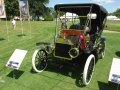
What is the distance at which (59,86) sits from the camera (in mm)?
7207

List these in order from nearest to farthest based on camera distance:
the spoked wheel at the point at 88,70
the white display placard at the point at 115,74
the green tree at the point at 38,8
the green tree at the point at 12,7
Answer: the white display placard at the point at 115,74 < the spoked wheel at the point at 88,70 < the green tree at the point at 12,7 < the green tree at the point at 38,8

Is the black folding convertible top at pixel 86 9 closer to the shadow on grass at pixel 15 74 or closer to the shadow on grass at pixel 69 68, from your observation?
the shadow on grass at pixel 69 68

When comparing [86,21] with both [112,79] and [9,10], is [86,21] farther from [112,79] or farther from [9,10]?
[9,10]

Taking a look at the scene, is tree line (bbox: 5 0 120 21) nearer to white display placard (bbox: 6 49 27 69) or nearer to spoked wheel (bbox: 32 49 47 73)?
spoked wheel (bbox: 32 49 47 73)

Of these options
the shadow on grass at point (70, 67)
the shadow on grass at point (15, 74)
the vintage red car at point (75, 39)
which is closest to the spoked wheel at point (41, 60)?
the vintage red car at point (75, 39)

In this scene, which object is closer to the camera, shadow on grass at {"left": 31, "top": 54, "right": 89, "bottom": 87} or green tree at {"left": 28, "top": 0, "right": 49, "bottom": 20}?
shadow on grass at {"left": 31, "top": 54, "right": 89, "bottom": 87}

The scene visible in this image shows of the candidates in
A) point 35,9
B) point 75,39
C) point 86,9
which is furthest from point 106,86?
point 35,9

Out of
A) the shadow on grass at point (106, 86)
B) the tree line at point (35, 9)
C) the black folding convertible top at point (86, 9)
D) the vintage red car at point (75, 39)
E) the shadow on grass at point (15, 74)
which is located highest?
the tree line at point (35, 9)

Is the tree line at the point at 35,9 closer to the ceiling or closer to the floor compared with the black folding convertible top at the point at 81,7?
closer to the ceiling

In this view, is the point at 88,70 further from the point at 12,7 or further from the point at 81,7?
the point at 12,7

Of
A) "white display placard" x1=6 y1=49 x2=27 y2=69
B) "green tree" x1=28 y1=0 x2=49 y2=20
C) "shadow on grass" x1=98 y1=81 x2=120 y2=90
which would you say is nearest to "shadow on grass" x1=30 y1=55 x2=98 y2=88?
"shadow on grass" x1=98 y1=81 x2=120 y2=90

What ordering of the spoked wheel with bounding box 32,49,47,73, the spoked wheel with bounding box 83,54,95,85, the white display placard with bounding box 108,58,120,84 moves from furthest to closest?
the spoked wheel with bounding box 32,49,47,73 < the spoked wheel with bounding box 83,54,95,85 < the white display placard with bounding box 108,58,120,84

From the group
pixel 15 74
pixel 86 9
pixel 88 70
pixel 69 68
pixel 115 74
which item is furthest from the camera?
pixel 86 9

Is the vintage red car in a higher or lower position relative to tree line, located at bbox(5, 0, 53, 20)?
lower
